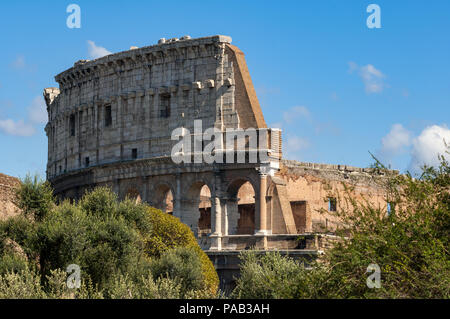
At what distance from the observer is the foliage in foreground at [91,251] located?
3032cm

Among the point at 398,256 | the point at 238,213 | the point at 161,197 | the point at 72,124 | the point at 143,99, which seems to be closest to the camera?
the point at 398,256

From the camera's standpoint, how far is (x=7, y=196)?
43125 millimetres

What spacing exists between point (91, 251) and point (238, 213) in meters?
14.8

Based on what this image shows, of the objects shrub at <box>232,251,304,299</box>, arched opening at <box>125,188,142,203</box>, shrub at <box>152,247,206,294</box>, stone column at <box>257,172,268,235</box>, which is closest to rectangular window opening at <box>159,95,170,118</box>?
arched opening at <box>125,188,142,203</box>

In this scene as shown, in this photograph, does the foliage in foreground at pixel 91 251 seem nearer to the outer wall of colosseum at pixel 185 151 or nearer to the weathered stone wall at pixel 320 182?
the outer wall of colosseum at pixel 185 151

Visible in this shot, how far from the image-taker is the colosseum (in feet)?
144

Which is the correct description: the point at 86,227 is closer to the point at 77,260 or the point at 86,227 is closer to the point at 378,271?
the point at 77,260

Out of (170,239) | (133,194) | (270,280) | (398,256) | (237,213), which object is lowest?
(270,280)

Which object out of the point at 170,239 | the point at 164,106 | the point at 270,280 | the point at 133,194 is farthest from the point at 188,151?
the point at 270,280

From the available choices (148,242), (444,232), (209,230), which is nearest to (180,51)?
(209,230)

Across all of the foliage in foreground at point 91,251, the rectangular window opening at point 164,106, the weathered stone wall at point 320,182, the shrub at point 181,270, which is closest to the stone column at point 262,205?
the weathered stone wall at point 320,182

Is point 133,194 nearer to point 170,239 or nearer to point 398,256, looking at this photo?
point 170,239

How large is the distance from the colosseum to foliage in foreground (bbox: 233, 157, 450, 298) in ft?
54.8
